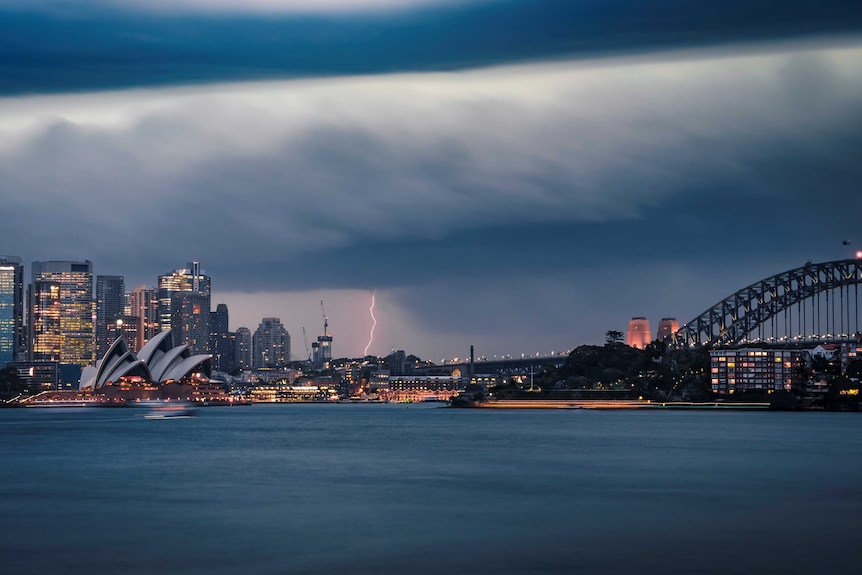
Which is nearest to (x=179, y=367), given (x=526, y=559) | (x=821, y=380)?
(x=821, y=380)

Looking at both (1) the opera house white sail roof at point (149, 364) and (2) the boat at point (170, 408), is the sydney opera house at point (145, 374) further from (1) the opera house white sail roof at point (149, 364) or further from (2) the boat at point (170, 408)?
(2) the boat at point (170, 408)

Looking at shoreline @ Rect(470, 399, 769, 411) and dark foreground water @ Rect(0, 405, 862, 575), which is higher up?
dark foreground water @ Rect(0, 405, 862, 575)

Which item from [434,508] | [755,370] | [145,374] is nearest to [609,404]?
[755,370]

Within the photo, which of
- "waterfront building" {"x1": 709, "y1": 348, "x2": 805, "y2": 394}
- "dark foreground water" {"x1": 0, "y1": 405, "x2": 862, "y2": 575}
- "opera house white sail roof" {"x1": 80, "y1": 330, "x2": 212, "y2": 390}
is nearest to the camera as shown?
"dark foreground water" {"x1": 0, "y1": 405, "x2": 862, "y2": 575}

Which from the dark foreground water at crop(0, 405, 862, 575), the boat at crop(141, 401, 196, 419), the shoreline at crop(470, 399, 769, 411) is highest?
the dark foreground water at crop(0, 405, 862, 575)

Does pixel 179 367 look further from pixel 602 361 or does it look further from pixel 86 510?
pixel 86 510

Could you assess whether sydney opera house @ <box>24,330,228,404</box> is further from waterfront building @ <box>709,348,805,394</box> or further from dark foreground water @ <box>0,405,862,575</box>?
dark foreground water @ <box>0,405,862,575</box>

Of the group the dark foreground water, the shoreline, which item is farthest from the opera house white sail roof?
the dark foreground water
